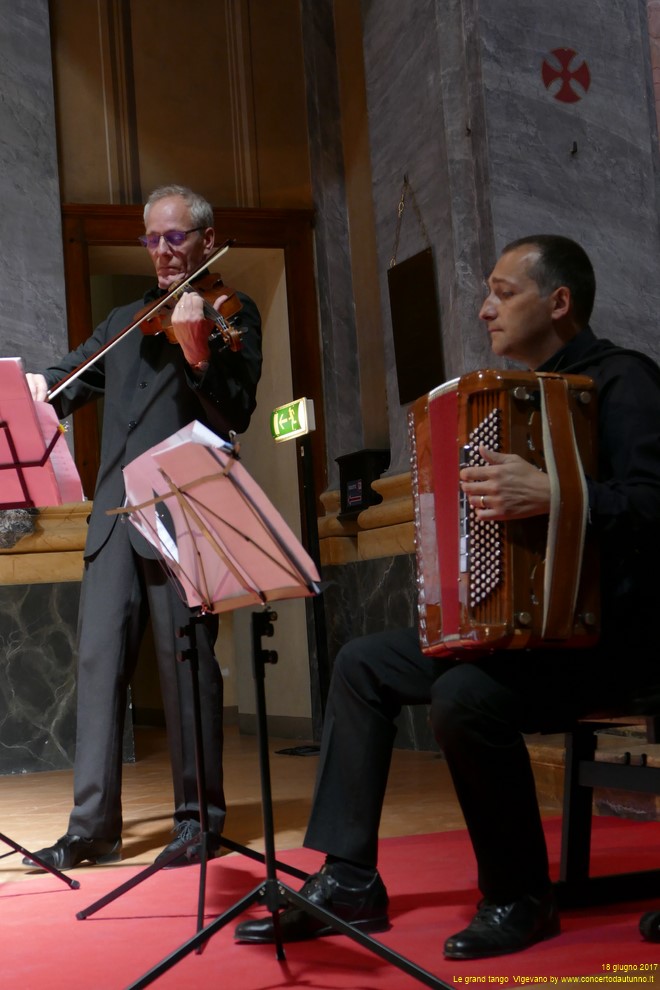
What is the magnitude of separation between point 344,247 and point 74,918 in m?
5.35

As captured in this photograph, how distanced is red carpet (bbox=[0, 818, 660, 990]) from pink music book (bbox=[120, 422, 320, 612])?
675mm

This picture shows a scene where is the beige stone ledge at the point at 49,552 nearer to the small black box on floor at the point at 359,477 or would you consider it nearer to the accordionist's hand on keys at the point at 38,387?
the small black box on floor at the point at 359,477

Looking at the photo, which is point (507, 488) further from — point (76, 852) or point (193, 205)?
point (76, 852)

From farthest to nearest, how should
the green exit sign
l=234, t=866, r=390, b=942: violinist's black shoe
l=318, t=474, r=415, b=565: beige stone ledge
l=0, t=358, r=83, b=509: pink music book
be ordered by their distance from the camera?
l=318, t=474, r=415, b=565: beige stone ledge < the green exit sign < l=0, t=358, r=83, b=509: pink music book < l=234, t=866, r=390, b=942: violinist's black shoe

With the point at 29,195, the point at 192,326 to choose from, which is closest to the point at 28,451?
the point at 192,326

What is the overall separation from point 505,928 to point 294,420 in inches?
157

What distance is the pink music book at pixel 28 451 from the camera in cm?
277

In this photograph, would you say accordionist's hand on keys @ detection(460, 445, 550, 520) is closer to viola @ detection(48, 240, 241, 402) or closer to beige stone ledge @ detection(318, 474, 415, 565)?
viola @ detection(48, 240, 241, 402)

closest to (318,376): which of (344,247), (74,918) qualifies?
(344,247)

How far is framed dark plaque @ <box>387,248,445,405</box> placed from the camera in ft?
19.3

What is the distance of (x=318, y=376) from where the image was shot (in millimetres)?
7375

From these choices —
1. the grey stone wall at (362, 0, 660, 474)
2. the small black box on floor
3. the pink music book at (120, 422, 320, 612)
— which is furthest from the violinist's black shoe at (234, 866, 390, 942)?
the small black box on floor

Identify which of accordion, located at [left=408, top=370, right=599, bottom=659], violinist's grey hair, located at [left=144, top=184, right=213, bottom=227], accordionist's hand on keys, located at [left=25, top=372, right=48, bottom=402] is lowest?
accordion, located at [left=408, top=370, right=599, bottom=659]

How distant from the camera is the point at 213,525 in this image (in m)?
2.10
